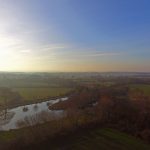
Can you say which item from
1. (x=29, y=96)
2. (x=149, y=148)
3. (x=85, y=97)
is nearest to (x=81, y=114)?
(x=149, y=148)

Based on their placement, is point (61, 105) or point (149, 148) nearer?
point (149, 148)

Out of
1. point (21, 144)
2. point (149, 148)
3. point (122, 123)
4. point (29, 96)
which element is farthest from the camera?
point (29, 96)

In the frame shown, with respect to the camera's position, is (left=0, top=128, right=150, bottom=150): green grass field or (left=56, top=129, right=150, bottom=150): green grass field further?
(left=56, top=129, right=150, bottom=150): green grass field

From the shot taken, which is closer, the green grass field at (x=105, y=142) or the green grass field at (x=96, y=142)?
the green grass field at (x=96, y=142)

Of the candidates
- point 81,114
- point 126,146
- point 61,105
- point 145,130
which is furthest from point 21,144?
point 61,105

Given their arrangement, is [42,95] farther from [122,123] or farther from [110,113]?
[122,123]

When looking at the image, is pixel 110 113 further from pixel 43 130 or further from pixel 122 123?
pixel 43 130

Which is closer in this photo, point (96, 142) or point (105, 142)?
point (96, 142)

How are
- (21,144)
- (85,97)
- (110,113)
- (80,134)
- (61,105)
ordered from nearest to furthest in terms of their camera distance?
(21,144)
(80,134)
(110,113)
(61,105)
(85,97)

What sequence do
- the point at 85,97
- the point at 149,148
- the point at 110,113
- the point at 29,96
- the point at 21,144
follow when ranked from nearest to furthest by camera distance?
the point at 21,144, the point at 149,148, the point at 110,113, the point at 85,97, the point at 29,96
